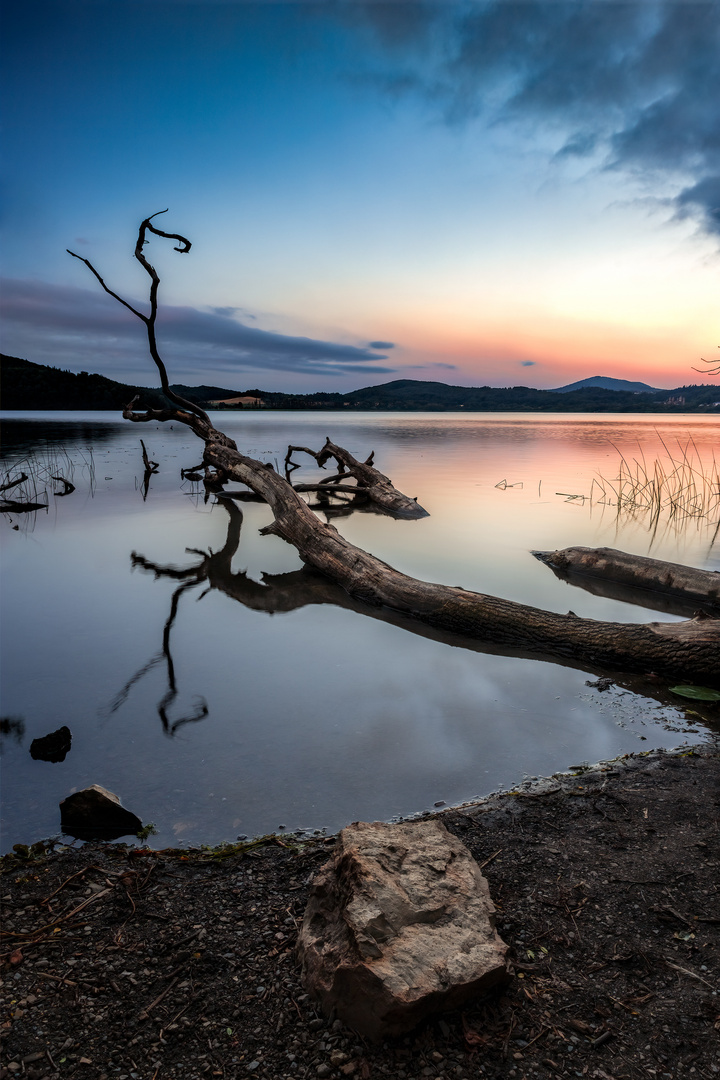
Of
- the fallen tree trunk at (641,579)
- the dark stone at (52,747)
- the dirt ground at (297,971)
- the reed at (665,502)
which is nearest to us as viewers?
the dirt ground at (297,971)

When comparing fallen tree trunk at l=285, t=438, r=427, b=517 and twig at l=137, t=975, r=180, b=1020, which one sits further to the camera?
fallen tree trunk at l=285, t=438, r=427, b=517

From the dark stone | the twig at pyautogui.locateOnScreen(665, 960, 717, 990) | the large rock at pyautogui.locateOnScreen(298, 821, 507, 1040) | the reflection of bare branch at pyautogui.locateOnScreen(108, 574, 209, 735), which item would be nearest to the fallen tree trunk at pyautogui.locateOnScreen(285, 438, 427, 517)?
the reflection of bare branch at pyautogui.locateOnScreen(108, 574, 209, 735)

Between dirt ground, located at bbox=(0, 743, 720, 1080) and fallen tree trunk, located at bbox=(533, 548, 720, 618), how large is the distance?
4.53 meters

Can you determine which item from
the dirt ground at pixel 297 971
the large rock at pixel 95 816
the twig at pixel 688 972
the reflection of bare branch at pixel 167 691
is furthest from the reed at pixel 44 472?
the twig at pixel 688 972

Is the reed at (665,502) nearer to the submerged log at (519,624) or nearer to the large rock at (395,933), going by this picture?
the submerged log at (519,624)

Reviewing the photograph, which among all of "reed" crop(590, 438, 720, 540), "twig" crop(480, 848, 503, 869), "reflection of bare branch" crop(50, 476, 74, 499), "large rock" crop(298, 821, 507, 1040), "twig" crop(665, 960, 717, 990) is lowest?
"twig" crop(480, 848, 503, 869)

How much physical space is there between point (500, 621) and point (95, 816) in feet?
13.1

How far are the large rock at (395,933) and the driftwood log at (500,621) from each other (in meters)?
3.32

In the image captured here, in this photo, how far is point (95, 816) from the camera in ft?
9.89

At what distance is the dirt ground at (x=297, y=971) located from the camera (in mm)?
1764

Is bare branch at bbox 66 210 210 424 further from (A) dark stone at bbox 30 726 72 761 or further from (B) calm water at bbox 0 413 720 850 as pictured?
(A) dark stone at bbox 30 726 72 761

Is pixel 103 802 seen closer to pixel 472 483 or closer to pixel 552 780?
pixel 552 780

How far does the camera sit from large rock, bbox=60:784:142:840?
9.84 feet

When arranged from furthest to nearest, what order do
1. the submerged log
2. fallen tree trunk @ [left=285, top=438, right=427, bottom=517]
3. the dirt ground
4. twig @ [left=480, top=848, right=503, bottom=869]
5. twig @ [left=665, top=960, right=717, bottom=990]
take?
fallen tree trunk @ [left=285, top=438, right=427, bottom=517] → the submerged log → twig @ [left=480, top=848, right=503, bottom=869] → twig @ [left=665, top=960, right=717, bottom=990] → the dirt ground
